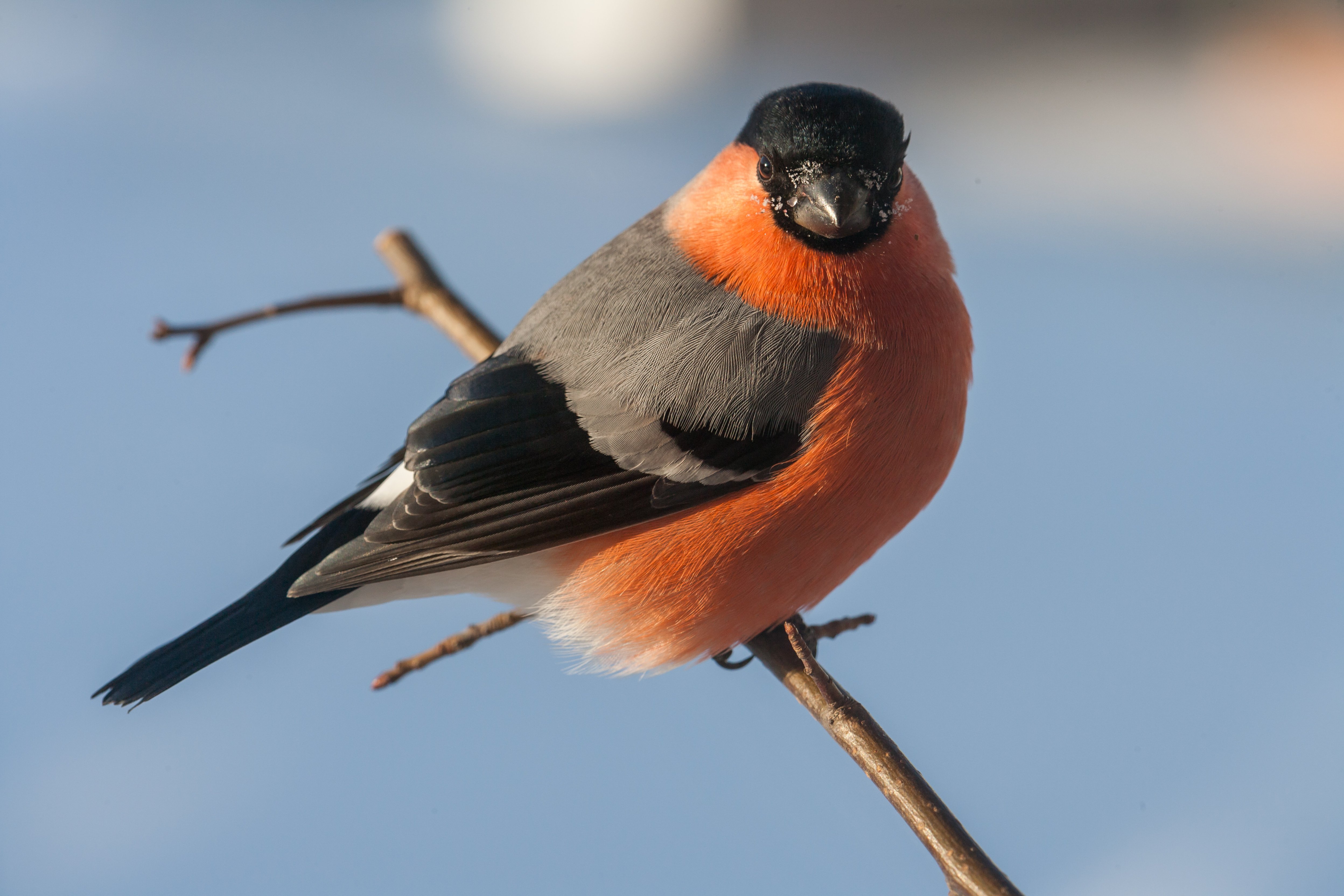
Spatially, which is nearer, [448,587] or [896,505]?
[896,505]

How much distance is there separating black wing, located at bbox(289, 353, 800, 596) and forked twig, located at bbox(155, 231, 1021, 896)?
28 centimetres

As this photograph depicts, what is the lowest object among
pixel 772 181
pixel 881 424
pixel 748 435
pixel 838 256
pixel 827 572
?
pixel 827 572

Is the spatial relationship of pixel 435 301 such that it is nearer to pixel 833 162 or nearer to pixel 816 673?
pixel 833 162

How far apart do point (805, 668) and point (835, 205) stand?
2.50 ft

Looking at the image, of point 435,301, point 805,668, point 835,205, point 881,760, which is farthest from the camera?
point 435,301

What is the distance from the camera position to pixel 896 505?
179 centimetres

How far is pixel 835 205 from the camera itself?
170 centimetres

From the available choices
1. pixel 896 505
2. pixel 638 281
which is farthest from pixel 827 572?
pixel 638 281

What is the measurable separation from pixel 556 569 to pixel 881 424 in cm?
61

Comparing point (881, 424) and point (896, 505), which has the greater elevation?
point (881, 424)

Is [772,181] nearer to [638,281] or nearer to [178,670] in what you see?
[638,281]

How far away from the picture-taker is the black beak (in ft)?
5.58

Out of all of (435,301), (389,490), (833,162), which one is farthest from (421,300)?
(833,162)

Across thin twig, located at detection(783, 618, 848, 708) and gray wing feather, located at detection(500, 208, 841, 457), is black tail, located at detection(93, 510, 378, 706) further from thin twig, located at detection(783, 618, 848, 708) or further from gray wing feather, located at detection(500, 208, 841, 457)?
thin twig, located at detection(783, 618, 848, 708)
